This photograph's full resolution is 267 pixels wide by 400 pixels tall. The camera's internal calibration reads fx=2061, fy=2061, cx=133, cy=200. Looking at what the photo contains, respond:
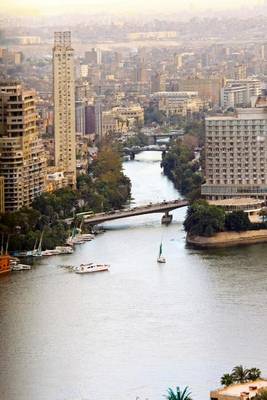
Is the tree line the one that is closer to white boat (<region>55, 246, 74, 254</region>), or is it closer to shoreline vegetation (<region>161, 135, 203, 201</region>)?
white boat (<region>55, 246, 74, 254</region>)

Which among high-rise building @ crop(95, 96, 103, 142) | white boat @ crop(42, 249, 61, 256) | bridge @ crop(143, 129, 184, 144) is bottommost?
bridge @ crop(143, 129, 184, 144)

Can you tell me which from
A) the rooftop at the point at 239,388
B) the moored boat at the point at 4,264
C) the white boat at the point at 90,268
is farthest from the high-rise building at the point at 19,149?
the rooftop at the point at 239,388

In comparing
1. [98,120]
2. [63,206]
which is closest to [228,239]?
[63,206]

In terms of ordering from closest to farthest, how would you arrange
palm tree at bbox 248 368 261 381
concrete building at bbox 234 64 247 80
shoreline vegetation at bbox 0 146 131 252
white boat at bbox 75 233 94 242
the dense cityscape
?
1. palm tree at bbox 248 368 261 381
2. the dense cityscape
3. shoreline vegetation at bbox 0 146 131 252
4. white boat at bbox 75 233 94 242
5. concrete building at bbox 234 64 247 80

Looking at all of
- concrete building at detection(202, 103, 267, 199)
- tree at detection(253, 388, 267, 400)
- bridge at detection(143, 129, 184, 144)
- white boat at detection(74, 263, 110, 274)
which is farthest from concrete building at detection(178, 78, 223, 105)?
tree at detection(253, 388, 267, 400)

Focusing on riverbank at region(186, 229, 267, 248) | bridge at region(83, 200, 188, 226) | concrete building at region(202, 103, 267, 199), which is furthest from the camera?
concrete building at region(202, 103, 267, 199)

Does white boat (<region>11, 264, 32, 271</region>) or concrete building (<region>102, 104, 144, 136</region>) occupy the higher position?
white boat (<region>11, 264, 32, 271</region>)

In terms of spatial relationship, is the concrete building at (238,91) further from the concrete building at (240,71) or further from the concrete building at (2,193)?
the concrete building at (2,193)
